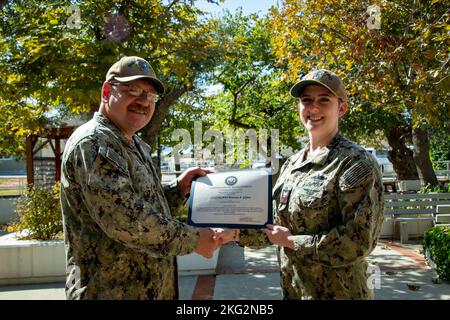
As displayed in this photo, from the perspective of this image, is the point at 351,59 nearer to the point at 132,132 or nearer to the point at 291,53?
the point at 291,53

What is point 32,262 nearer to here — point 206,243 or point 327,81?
point 206,243

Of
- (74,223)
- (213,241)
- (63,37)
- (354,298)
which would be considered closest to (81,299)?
(74,223)

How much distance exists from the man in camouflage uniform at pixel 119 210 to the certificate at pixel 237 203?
112mm

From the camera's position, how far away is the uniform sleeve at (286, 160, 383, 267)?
1.97 metres

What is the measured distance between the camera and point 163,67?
23.9 feet

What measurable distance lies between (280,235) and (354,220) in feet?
1.32

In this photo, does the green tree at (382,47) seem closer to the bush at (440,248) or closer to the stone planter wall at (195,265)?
the bush at (440,248)

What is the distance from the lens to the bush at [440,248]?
5605 millimetres

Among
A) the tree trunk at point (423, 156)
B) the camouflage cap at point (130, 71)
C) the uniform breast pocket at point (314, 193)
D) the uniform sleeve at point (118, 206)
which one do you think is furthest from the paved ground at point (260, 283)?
the tree trunk at point (423, 156)

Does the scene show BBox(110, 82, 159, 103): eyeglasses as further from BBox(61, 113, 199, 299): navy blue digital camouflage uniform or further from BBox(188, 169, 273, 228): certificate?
Answer: BBox(188, 169, 273, 228): certificate

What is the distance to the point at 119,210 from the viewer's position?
1.87 m

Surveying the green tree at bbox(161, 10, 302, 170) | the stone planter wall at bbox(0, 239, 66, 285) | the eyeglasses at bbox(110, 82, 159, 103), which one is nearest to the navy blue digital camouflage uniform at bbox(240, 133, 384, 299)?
the eyeglasses at bbox(110, 82, 159, 103)

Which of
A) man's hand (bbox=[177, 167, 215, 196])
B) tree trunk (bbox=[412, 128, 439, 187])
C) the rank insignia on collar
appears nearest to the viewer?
the rank insignia on collar

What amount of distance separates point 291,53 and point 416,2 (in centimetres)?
258
